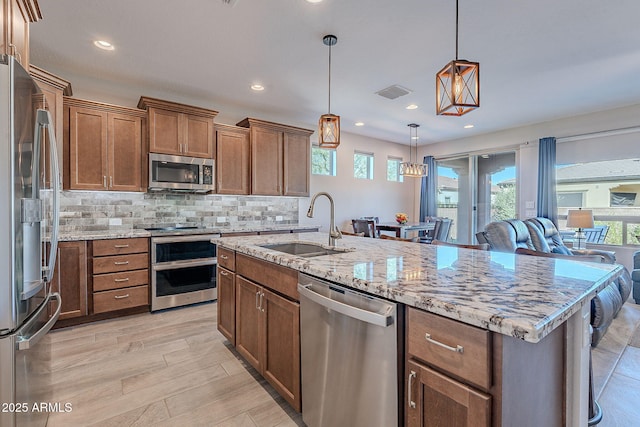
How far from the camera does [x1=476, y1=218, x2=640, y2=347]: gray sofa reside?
2.54 meters

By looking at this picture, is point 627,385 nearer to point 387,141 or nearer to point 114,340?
point 114,340

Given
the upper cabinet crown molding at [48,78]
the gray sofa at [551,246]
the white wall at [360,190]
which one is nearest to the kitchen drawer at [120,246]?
the upper cabinet crown molding at [48,78]

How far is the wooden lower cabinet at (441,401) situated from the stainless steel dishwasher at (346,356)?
77 mm

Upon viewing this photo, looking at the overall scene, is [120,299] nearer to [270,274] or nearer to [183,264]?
[183,264]

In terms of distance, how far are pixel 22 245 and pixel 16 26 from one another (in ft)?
3.64

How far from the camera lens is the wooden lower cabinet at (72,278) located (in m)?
2.95

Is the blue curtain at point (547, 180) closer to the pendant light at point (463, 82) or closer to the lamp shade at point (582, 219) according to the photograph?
the lamp shade at point (582, 219)

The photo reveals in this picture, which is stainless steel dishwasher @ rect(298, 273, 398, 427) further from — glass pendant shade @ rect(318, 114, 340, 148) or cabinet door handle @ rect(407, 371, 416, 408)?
glass pendant shade @ rect(318, 114, 340, 148)

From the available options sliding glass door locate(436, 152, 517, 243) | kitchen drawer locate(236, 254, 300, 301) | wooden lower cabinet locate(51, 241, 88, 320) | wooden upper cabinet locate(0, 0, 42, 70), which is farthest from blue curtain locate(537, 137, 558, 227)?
wooden lower cabinet locate(51, 241, 88, 320)

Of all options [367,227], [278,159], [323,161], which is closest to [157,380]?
[278,159]

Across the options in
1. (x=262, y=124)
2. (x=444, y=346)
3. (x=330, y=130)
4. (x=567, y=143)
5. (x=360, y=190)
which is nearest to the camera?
(x=444, y=346)

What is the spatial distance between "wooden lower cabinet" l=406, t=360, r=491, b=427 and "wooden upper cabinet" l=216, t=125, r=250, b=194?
3681 millimetres

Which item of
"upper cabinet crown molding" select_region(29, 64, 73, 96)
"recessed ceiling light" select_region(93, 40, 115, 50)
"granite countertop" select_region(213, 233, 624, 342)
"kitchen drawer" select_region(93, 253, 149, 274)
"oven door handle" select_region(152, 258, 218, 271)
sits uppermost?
"recessed ceiling light" select_region(93, 40, 115, 50)

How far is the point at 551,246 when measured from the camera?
4625 millimetres
